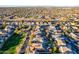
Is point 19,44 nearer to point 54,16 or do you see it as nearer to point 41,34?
point 41,34

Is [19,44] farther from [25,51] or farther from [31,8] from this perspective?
[31,8]

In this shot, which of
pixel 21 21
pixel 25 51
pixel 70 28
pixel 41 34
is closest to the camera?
pixel 25 51

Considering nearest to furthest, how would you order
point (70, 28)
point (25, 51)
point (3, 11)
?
point (25, 51)
point (70, 28)
point (3, 11)

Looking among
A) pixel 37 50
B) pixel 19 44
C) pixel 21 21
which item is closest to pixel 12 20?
pixel 21 21

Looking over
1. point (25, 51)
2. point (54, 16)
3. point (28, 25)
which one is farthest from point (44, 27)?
point (25, 51)

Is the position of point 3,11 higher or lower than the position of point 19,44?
higher

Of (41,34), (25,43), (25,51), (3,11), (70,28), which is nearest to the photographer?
(25,51)
